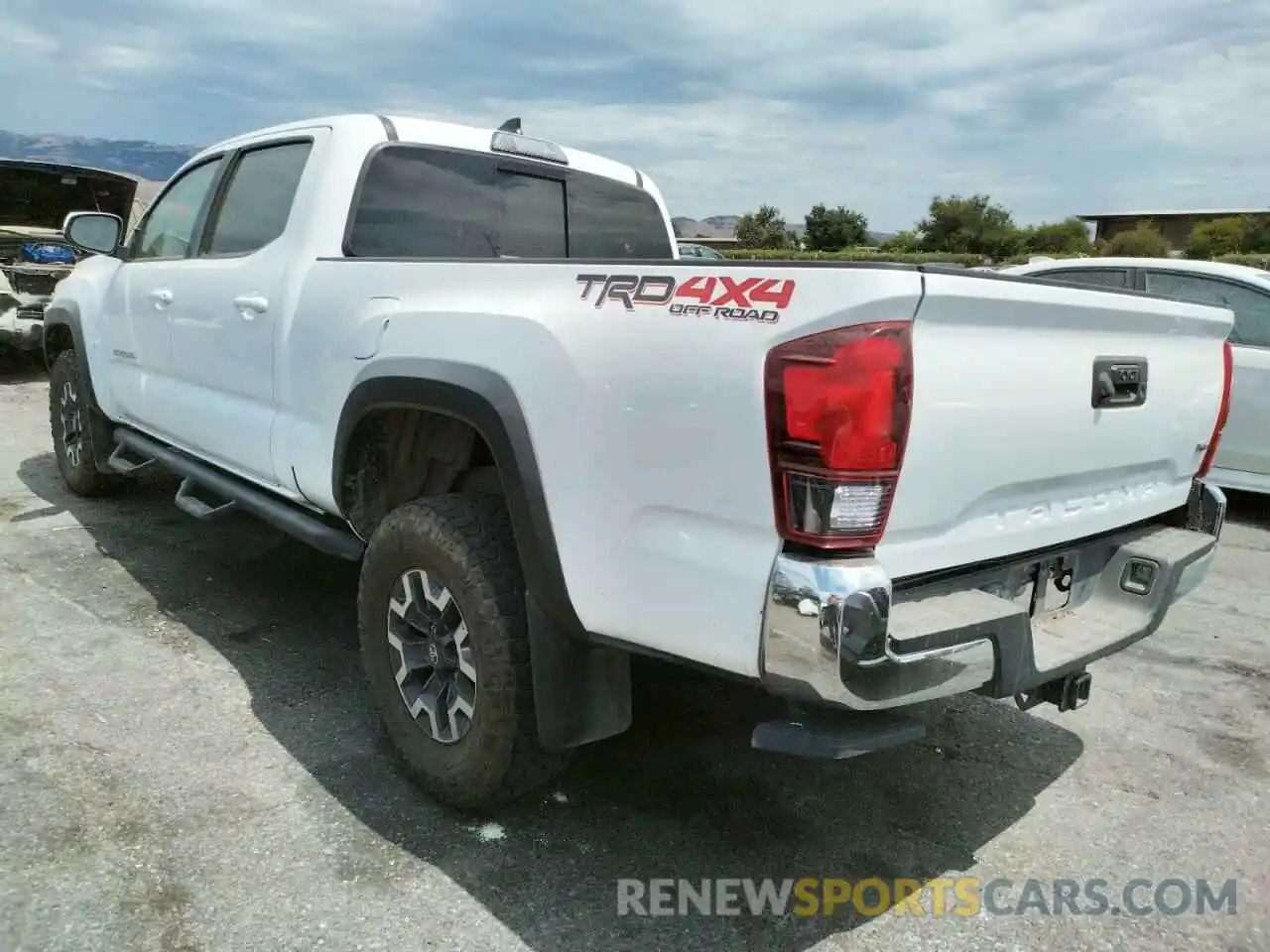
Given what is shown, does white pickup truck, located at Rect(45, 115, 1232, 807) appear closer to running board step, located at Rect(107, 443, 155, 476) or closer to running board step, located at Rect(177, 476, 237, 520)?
running board step, located at Rect(177, 476, 237, 520)

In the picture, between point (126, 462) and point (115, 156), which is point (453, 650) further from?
point (115, 156)

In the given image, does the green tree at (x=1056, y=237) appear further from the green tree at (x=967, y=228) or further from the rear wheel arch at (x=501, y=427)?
the rear wheel arch at (x=501, y=427)

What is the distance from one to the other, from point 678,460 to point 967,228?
8081cm

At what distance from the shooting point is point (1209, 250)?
56.5m

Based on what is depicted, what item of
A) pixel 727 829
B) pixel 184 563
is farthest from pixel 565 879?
pixel 184 563

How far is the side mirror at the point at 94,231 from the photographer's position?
17.2 ft

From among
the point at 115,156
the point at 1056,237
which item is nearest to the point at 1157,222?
the point at 1056,237

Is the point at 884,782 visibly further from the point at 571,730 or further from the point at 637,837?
the point at 571,730

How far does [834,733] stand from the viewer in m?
2.07

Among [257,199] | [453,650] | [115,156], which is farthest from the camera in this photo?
[115,156]

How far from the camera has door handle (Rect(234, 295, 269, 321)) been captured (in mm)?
3545

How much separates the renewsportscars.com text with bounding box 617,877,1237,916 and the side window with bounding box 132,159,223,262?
11.8 ft

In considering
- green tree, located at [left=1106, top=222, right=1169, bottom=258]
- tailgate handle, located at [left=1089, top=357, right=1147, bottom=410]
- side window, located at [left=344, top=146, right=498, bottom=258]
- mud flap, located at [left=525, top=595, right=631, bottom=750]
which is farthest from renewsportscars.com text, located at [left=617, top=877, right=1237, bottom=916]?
green tree, located at [left=1106, top=222, right=1169, bottom=258]

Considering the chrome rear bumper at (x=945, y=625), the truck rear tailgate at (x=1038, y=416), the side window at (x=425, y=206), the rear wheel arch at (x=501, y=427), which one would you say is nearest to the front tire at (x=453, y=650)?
the rear wheel arch at (x=501, y=427)
